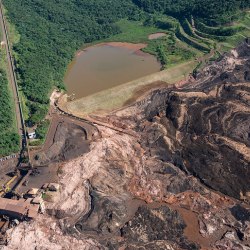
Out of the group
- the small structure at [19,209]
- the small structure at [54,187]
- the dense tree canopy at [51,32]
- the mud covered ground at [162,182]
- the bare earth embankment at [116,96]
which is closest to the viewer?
the mud covered ground at [162,182]

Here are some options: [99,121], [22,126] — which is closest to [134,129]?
[99,121]

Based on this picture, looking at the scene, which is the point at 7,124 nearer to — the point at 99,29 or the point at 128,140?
the point at 128,140

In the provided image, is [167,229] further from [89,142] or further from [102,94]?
[102,94]

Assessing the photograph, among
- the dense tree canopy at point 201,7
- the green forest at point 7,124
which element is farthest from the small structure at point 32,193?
A: the dense tree canopy at point 201,7

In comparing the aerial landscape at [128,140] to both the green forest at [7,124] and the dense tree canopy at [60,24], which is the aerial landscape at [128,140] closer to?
the green forest at [7,124]

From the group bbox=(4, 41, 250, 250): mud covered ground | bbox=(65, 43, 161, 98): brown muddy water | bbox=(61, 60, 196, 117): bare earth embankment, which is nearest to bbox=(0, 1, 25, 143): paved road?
bbox=(61, 60, 196, 117): bare earth embankment

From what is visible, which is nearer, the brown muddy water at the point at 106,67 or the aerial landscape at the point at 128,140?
the aerial landscape at the point at 128,140

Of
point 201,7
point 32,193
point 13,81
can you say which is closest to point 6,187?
point 32,193
